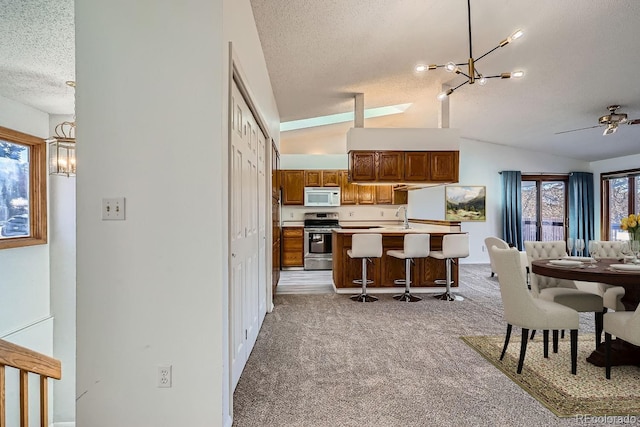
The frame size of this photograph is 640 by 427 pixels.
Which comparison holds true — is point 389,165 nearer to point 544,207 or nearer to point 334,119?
point 334,119

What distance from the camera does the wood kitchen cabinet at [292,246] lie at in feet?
25.1

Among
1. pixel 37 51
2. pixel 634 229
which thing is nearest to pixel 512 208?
pixel 634 229

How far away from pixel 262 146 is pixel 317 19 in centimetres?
139

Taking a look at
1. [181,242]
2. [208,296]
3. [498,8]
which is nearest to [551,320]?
[208,296]

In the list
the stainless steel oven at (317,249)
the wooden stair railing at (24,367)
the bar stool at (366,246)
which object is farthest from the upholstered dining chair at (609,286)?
the stainless steel oven at (317,249)

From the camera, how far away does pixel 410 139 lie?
5723mm

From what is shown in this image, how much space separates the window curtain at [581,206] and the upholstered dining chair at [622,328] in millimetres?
6976

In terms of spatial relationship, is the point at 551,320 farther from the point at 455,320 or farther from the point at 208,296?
the point at 208,296

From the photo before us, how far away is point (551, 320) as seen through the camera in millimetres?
2574

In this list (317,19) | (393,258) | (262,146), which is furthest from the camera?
(393,258)

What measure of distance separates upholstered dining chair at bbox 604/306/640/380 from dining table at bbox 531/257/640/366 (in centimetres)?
20

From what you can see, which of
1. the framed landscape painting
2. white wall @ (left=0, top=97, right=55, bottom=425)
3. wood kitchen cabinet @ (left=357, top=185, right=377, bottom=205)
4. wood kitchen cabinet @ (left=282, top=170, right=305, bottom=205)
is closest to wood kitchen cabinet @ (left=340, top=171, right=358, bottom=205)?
wood kitchen cabinet @ (left=357, top=185, right=377, bottom=205)

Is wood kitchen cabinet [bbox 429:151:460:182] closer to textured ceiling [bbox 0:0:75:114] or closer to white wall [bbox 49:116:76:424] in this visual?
textured ceiling [bbox 0:0:75:114]

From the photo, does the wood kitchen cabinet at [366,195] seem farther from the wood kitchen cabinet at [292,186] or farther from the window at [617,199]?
the window at [617,199]
